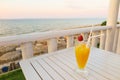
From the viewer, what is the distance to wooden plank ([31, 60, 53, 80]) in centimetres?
82

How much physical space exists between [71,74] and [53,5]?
631cm

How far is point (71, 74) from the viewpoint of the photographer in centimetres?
86

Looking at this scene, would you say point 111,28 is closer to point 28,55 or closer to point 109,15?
point 109,15

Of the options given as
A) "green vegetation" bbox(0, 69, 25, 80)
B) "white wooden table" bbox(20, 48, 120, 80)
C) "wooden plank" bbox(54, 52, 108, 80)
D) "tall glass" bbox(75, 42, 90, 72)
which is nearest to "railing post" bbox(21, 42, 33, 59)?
"white wooden table" bbox(20, 48, 120, 80)

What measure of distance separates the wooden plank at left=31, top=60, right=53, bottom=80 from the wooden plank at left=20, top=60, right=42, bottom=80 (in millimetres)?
31

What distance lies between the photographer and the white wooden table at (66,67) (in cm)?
84

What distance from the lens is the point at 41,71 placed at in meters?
0.90

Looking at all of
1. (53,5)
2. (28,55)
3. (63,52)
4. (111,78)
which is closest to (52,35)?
(63,52)

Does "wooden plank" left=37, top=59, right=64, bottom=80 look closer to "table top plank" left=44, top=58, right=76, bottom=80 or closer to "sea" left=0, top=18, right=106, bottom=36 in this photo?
"table top plank" left=44, top=58, right=76, bottom=80

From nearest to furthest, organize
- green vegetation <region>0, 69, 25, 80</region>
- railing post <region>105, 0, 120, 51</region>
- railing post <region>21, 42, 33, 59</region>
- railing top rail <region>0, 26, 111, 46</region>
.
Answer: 1. railing top rail <region>0, 26, 111, 46</region>
2. railing post <region>21, 42, 33, 59</region>
3. green vegetation <region>0, 69, 25, 80</region>
4. railing post <region>105, 0, 120, 51</region>

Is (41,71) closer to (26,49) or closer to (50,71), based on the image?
(50,71)

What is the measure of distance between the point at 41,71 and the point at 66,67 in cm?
20

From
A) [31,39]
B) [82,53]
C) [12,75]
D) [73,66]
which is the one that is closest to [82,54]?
[82,53]

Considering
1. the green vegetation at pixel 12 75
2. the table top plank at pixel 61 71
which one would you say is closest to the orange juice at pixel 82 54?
the table top plank at pixel 61 71
